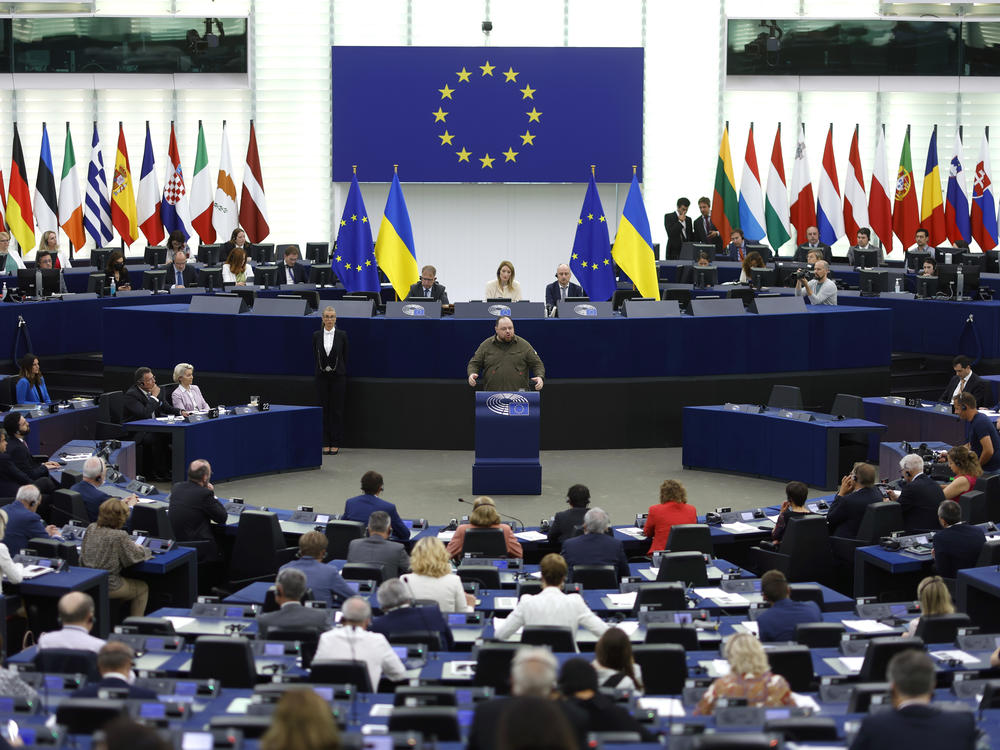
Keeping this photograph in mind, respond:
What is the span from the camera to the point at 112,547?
11.4 metres

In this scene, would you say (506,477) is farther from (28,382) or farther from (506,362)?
(28,382)

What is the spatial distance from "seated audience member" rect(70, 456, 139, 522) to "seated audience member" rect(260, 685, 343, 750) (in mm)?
7709

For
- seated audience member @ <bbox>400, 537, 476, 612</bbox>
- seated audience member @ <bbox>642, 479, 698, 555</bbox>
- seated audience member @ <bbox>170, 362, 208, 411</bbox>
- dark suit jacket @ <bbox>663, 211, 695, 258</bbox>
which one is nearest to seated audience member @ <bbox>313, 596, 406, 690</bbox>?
seated audience member @ <bbox>400, 537, 476, 612</bbox>

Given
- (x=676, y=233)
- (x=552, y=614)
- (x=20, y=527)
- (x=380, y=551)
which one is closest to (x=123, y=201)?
(x=676, y=233)

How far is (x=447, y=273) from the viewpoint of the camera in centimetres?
3059

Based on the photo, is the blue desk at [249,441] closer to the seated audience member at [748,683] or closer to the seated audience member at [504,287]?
the seated audience member at [504,287]

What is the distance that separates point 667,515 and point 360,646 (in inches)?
187

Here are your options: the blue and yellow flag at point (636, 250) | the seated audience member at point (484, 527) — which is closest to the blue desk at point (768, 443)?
the blue and yellow flag at point (636, 250)

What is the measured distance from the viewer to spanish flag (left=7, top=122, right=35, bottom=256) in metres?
26.8

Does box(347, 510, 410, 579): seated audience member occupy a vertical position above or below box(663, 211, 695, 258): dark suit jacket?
below

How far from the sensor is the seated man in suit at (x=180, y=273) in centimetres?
2381

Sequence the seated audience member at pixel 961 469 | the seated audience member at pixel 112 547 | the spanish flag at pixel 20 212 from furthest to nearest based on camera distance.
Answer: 1. the spanish flag at pixel 20 212
2. the seated audience member at pixel 961 469
3. the seated audience member at pixel 112 547

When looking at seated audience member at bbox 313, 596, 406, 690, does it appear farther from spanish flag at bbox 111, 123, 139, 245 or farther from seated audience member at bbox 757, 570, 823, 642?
spanish flag at bbox 111, 123, 139, 245

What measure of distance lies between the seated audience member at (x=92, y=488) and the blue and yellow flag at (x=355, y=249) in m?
8.47
